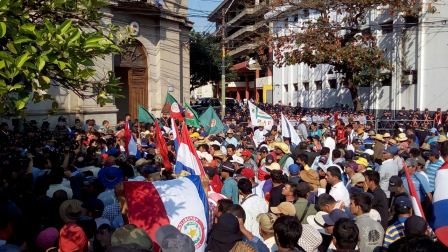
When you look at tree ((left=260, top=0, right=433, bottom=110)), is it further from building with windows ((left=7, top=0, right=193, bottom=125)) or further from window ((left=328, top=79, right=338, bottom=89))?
window ((left=328, top=79, right=338, bottom=89))

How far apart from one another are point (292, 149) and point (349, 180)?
3.39 m

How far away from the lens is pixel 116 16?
20812mm

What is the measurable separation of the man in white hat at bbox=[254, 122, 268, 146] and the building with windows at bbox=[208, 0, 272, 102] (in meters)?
31.0

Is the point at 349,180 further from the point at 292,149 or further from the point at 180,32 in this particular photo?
the point at 180,32

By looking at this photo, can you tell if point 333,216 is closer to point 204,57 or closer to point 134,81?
point 134,81

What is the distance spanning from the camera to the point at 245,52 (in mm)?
56875

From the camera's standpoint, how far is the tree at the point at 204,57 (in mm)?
37938

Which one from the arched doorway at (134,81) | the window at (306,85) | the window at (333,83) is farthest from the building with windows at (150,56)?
the window at (306,85)

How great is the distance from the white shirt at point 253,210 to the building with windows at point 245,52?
130 ft

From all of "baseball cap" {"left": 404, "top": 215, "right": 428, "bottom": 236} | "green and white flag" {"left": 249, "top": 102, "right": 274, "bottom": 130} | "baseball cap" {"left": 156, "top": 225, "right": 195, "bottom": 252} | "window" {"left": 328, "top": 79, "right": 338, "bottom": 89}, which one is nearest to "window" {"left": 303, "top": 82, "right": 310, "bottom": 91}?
"window" {"left": 328, "top": 79, "right": 338, "bottom": 89}

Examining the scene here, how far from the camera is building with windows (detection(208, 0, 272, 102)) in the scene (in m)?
48.7

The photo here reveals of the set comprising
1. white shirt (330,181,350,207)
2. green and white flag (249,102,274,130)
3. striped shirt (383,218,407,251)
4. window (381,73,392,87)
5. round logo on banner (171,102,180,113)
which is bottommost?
striped shirt (383,218,407,251)

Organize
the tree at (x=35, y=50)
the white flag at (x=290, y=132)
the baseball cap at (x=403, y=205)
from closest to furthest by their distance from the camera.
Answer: the tree at (x=35, y=50) < the baseball cap at (x=403, y=205) < the white flag at (x=290, y=132)

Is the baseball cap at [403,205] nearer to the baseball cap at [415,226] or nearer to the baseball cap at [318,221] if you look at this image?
the baseball cap at [415,226]
